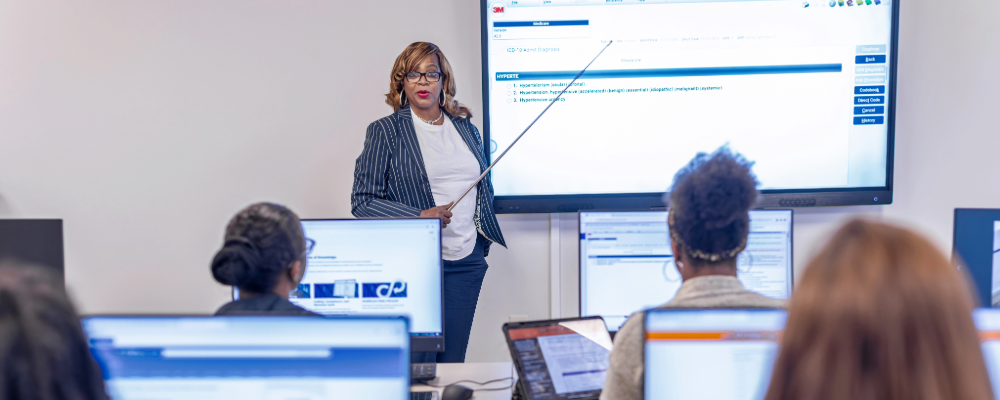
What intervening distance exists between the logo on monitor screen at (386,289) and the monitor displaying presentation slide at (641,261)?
512mm

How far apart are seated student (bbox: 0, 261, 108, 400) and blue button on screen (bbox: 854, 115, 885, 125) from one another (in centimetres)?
306

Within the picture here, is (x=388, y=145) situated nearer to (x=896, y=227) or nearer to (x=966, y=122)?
(x=896, y=227)

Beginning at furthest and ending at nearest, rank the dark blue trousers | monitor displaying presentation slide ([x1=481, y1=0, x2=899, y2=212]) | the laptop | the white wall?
the white wall < monitor displaying presentation slide ([x1=481, y1=0, x2=899, y2=212]) < the dark blue trousers < the laptop

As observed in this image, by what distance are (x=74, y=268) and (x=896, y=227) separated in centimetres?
352

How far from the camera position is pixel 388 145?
7.43 ft

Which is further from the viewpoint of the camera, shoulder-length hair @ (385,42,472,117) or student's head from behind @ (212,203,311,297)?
shoulder-length hair @ (385,42,472,117)

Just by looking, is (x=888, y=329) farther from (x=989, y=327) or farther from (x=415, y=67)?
(x=415, y=67)

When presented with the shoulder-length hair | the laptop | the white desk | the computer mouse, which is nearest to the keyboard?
the white desk

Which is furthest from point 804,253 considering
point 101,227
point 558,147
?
point 101,227

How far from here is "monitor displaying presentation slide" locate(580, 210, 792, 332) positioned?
1683 millimetres

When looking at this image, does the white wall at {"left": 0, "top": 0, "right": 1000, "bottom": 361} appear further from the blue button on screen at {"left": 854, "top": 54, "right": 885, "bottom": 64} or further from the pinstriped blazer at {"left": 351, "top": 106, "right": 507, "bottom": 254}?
the pinstriped blazer at {"left": 351, "top": 106, "right": 507, "bottom": 254}

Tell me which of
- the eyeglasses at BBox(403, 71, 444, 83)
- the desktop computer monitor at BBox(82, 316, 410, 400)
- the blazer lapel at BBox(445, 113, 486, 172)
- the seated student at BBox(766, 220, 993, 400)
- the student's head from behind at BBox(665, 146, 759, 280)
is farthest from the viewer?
the blazer lapel at BBox(445, 113, 486, 172)

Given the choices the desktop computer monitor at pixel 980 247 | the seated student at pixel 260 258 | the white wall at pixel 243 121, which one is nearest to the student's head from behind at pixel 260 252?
the seated student at pixel 260 258

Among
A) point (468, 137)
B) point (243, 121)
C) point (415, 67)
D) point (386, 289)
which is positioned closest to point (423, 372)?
point (386, 289)
